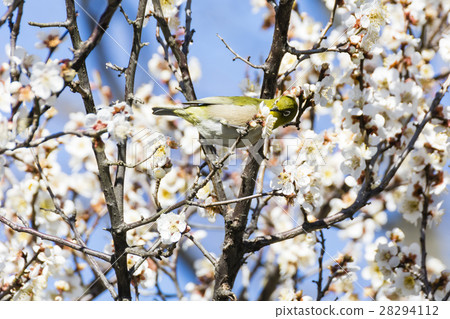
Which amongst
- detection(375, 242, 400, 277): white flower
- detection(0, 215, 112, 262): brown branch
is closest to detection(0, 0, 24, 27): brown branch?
detection(0, 215, 112, 262): brown branch

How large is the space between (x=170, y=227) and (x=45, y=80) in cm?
93

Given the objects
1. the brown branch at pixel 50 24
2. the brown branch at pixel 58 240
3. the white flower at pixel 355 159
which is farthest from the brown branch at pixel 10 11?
the white flower at pixel 355 159

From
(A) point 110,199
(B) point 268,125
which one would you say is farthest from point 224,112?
(A) point 110,199

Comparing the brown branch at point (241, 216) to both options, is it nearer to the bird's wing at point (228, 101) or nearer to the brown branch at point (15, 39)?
the bird's wing at point (228, 101)

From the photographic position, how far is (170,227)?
2295 millimetres

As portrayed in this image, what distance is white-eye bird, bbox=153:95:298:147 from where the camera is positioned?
10.2 ft

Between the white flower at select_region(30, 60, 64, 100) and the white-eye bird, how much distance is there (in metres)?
1.47

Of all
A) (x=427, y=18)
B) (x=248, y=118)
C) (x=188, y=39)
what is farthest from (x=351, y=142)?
(x=427, y=18)

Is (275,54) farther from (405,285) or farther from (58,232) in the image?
(58,232)

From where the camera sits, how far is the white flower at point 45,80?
1.60m

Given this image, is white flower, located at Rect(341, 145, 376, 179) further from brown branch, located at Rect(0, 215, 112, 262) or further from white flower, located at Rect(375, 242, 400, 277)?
brown branch, located at Rect(0, 215, 112, 262)

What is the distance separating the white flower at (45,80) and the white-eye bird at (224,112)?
1.47 meters

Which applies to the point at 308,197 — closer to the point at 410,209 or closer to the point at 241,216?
the point at 241,216

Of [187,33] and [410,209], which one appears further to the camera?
[410,209]
